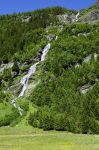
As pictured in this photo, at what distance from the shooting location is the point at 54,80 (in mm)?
142750

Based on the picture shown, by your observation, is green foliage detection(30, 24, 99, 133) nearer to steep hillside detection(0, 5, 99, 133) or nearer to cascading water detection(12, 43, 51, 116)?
steep hillside detection(0, 5, 99, 133)

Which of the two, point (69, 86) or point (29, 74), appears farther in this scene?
point (29, 74)

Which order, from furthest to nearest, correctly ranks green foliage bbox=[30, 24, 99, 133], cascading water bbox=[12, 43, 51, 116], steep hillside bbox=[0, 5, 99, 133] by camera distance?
cascading water bbox=[12, 43, 51, 116] < steep hillside bbox=[0, 5, 99, 133] < green foliage bbox=[30, 24, 99, 133]

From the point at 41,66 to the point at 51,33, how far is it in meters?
33.2

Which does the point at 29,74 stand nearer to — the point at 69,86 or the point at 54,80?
the point at 54,80

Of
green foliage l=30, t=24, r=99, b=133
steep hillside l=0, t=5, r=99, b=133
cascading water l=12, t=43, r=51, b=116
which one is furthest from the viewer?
cascading water l=12, t=43, r=51, b=116

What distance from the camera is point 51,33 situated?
628 feet

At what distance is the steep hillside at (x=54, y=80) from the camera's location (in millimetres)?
106875

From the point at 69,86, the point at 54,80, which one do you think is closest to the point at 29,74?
the point at 54,80

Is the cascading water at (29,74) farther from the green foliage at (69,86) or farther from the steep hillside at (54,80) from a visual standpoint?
the green foliage at (69,86)

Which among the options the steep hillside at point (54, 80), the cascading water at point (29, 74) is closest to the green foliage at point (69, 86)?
the steep hillside at point (54, 80)

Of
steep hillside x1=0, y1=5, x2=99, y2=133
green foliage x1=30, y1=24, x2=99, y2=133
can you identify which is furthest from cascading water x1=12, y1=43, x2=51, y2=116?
green foliage x1=30, y1=24, x2=99, y2=133

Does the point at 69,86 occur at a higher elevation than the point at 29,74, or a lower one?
lower

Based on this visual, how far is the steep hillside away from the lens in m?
107
